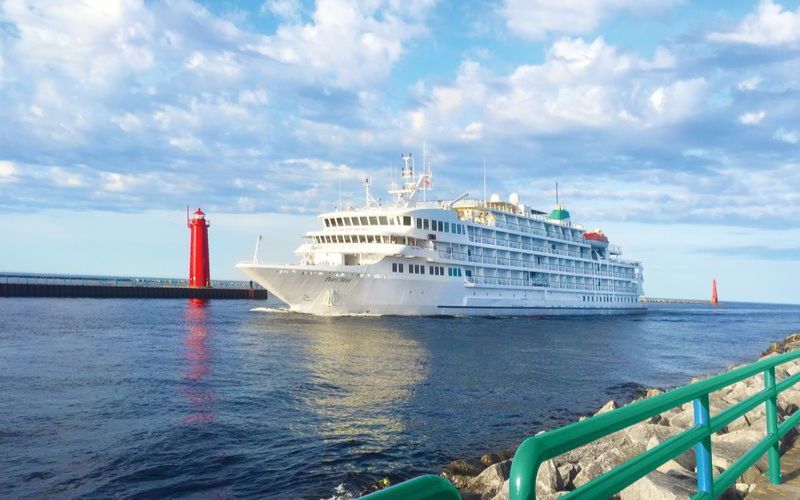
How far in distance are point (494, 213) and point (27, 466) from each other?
44.7 meters

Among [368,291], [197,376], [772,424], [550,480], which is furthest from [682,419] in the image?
[368,291]

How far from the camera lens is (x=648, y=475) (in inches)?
215

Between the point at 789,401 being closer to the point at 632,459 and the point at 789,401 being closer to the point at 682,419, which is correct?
the point at 682,419

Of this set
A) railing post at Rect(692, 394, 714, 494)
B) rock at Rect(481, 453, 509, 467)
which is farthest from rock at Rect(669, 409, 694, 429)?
railing post at Rect(692, 394, 714, 494)

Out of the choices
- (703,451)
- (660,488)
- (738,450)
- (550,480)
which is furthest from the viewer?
(550,480)

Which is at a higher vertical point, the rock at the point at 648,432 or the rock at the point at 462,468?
the rock at the point at 648,432

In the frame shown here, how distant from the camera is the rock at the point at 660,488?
5.04 metres

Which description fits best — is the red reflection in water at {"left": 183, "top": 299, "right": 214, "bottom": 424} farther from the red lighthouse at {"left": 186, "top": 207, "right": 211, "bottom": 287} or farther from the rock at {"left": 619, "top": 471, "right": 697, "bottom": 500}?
the red lighthouse at {"left": 186, "top": 207, "right": 211, "bottom": 287}

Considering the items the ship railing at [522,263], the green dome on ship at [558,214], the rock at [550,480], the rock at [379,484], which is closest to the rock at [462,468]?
the rock at [379,484]

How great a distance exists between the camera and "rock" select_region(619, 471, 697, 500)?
504 cm

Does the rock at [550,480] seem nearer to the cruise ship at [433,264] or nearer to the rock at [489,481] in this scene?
the rock at [489,481]

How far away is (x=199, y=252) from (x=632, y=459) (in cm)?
7156

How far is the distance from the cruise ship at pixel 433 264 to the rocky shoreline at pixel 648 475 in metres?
29.2

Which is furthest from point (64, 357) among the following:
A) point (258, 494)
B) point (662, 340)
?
point (662, 340)
